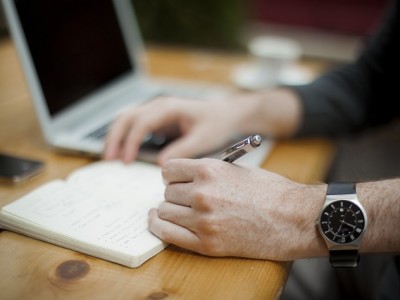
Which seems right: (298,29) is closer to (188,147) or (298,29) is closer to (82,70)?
(82,70)

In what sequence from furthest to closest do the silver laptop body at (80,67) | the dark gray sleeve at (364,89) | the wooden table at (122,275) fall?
the dark gray sleeve at (364,89) < the silver laptop body at (80,67) < the wooden table at (122,275)

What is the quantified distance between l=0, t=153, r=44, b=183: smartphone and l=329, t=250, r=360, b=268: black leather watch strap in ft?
1.54

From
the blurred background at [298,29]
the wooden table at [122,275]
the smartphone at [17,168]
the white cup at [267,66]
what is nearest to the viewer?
the wooden table at [122,275]

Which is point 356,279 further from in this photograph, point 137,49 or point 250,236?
point 137,49

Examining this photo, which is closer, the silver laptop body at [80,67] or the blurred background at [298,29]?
the silver laptop body at [80,67]

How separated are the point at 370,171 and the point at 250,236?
42.9 inches

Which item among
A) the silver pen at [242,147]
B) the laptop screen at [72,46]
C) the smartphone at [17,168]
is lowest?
the smartphone at [17,168]

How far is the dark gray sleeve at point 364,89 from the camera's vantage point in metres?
1.02

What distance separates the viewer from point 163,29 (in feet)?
5.97

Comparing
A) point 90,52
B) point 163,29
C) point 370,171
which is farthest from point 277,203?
point 163,29

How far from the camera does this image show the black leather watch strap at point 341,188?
64 centimetres

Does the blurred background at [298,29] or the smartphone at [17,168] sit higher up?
→ the smartphone at [17,168]

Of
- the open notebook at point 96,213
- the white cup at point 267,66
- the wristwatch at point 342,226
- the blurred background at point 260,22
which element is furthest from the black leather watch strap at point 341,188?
the blurred background at point 260,22

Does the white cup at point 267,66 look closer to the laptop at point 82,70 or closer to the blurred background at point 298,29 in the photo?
the laptop at point 82,70
